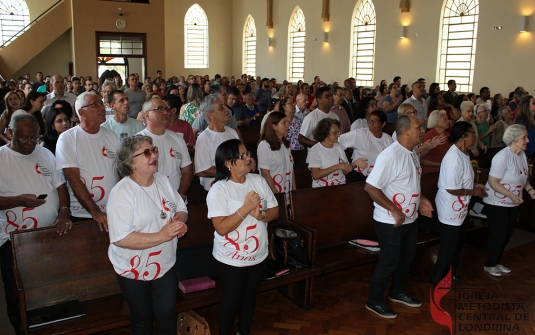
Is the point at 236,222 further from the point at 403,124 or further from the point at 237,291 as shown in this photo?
the point at 403,124

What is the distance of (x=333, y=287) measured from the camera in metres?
4.70

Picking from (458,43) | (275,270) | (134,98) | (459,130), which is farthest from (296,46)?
(275,270)

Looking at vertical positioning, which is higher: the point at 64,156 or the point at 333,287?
the point at 64,156

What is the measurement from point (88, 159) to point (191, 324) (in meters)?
1.41

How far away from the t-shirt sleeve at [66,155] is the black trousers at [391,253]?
7.74 feet

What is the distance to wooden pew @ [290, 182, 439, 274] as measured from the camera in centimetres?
438

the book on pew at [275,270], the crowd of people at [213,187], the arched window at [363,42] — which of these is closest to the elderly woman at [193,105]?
the crowd of people at [213,187]

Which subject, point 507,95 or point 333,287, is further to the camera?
point 507,95

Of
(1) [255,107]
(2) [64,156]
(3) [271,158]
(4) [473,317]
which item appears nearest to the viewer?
(2) [64,156]

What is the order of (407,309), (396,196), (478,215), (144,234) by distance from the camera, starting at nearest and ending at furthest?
(144,234) < (396,196) < (407,309) < (478,215)

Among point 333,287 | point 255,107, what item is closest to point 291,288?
point 333,287

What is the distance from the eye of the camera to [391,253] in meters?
3.93

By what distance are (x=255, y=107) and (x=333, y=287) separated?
17.8 ft

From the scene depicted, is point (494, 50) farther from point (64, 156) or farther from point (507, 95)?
point (64, 156)
